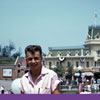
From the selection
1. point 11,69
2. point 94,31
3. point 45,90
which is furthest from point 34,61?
point 94,31

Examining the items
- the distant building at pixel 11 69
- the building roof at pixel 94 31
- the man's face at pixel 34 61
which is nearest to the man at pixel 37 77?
the man's face at pixel 34 61

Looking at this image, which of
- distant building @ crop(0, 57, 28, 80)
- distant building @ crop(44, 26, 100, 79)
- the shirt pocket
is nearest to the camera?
the shirt pocket

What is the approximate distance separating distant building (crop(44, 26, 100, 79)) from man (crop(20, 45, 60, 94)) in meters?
59.0

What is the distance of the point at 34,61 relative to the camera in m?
3.02

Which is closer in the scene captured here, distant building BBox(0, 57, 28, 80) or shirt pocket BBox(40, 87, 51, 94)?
shirt pocket BBox(40, 87, 51, 94)

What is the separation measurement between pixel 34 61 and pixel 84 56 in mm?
62677

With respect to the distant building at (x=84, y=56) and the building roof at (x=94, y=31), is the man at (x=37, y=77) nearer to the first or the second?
the distant building at (x=84, y=56)

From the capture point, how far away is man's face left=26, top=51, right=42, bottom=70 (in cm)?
302

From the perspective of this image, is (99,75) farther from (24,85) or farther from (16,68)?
(24,85)

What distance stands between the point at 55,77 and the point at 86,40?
65.1 m

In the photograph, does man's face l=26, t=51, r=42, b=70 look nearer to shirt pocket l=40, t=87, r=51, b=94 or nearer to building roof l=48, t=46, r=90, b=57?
shirt pocket l=40, t=87, r=51, b=94

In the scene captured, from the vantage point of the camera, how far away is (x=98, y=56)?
63.6 meters

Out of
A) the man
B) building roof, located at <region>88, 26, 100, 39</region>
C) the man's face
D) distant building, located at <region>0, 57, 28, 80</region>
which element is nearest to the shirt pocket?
the man

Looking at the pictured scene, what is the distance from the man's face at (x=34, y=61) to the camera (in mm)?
3023
